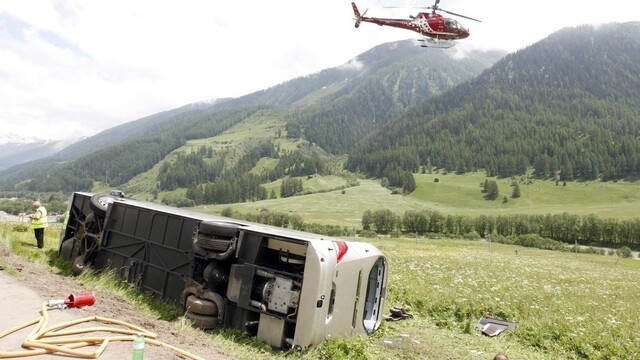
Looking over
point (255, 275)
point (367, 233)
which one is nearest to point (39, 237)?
point (255, 275)

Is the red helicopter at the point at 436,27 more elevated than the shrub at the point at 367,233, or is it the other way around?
the red helicopter at the point at 436,27

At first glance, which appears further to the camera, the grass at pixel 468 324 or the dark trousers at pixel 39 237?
the dark trousers at pixel 39 237

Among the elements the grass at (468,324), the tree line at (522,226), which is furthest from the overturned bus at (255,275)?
the tree line at (522,226)

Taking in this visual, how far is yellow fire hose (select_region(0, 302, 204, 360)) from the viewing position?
555 centimetres

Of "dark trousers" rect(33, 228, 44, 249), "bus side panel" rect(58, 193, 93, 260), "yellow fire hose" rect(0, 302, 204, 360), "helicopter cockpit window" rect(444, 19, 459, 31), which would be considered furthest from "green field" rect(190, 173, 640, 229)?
"yellow fire hose" rect(0, 302, 204, 360)

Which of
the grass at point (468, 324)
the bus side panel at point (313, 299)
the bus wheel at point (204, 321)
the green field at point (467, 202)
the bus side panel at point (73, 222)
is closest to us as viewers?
the bus side panel at point (313, 299)

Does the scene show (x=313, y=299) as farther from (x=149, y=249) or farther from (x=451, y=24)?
(x=451, y=24)

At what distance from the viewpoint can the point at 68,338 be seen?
6.08 metres

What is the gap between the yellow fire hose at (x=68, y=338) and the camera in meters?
5.55

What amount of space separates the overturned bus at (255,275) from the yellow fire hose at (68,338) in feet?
8.57

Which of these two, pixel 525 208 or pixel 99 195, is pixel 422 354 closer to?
pixel 99 195

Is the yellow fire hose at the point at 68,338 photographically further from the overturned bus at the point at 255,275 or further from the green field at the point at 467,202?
the green field at the point at 467,202

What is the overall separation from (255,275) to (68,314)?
349 centimetres

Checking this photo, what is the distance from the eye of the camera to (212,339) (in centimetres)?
827
